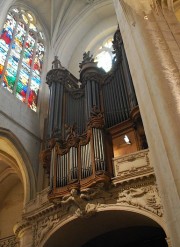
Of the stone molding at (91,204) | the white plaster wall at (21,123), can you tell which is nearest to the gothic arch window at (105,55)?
the white plaster wall at (21,123)

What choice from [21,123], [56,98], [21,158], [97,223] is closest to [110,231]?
[97,223]

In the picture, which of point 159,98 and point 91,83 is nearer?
point 159,98

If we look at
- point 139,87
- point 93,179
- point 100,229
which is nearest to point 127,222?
point 100,229

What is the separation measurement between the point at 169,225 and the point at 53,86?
9042mm

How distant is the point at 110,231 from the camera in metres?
7.99

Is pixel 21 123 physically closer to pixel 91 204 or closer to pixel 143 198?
pixel 91 204

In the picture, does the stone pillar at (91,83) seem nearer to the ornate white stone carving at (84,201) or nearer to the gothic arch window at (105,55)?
the gothic arch window at (105,55)

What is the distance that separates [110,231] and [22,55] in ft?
25.5

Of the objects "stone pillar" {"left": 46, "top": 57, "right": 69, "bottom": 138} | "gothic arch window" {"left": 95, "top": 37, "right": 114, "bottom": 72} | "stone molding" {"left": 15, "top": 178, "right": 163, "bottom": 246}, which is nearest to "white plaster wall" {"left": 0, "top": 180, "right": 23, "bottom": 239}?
"stone molding" {"left": 15, "top": 178, "right": 163, "bottom": 246}

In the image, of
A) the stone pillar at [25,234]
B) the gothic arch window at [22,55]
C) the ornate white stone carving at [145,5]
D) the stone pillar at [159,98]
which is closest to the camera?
the stone pillar at [159,98]

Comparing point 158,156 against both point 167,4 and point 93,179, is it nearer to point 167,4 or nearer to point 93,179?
point 167,4

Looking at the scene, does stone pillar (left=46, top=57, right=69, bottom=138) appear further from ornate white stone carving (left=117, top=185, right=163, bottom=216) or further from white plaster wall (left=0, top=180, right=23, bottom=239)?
white plaster wall (left=0, top=180, right=23, bottom=239)

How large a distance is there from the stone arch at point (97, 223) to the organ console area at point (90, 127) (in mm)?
638

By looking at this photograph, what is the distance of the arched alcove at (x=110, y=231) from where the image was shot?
23.5 ft
